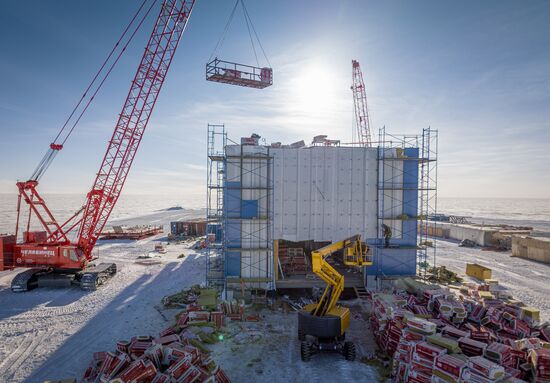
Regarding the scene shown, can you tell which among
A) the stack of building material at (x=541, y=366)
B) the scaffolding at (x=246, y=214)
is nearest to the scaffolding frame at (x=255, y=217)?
the scaffolding at (x=246, y=214)

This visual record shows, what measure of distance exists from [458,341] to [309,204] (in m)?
12.2

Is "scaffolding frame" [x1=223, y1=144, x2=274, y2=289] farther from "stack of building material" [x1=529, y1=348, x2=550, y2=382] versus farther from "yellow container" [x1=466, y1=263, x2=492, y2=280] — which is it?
"yellow container" [x1=466, y1=263, x2=492, y2=280]

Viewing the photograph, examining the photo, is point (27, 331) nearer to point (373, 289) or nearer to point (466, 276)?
point (373, 289)

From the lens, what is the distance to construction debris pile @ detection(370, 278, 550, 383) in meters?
9.45

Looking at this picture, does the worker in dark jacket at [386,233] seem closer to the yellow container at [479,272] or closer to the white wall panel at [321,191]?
the white wall panel at [321,191]

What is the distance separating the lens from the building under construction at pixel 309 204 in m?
21.0

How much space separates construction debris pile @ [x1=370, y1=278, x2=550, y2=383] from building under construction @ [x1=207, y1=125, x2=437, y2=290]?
20.9ft

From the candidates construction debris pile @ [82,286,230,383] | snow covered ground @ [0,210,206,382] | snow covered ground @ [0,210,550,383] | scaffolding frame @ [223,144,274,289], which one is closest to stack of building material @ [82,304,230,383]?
construction debris pile @ [82,286,230,383]

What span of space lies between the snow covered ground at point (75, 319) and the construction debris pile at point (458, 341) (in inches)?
443

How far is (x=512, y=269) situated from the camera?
27.8 meters

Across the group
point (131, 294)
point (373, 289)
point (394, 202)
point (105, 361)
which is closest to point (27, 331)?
point (131, 294)

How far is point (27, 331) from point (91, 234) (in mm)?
10560

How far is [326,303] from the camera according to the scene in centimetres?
1336

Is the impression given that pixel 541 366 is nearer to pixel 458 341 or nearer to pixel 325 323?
pixel 458 341
